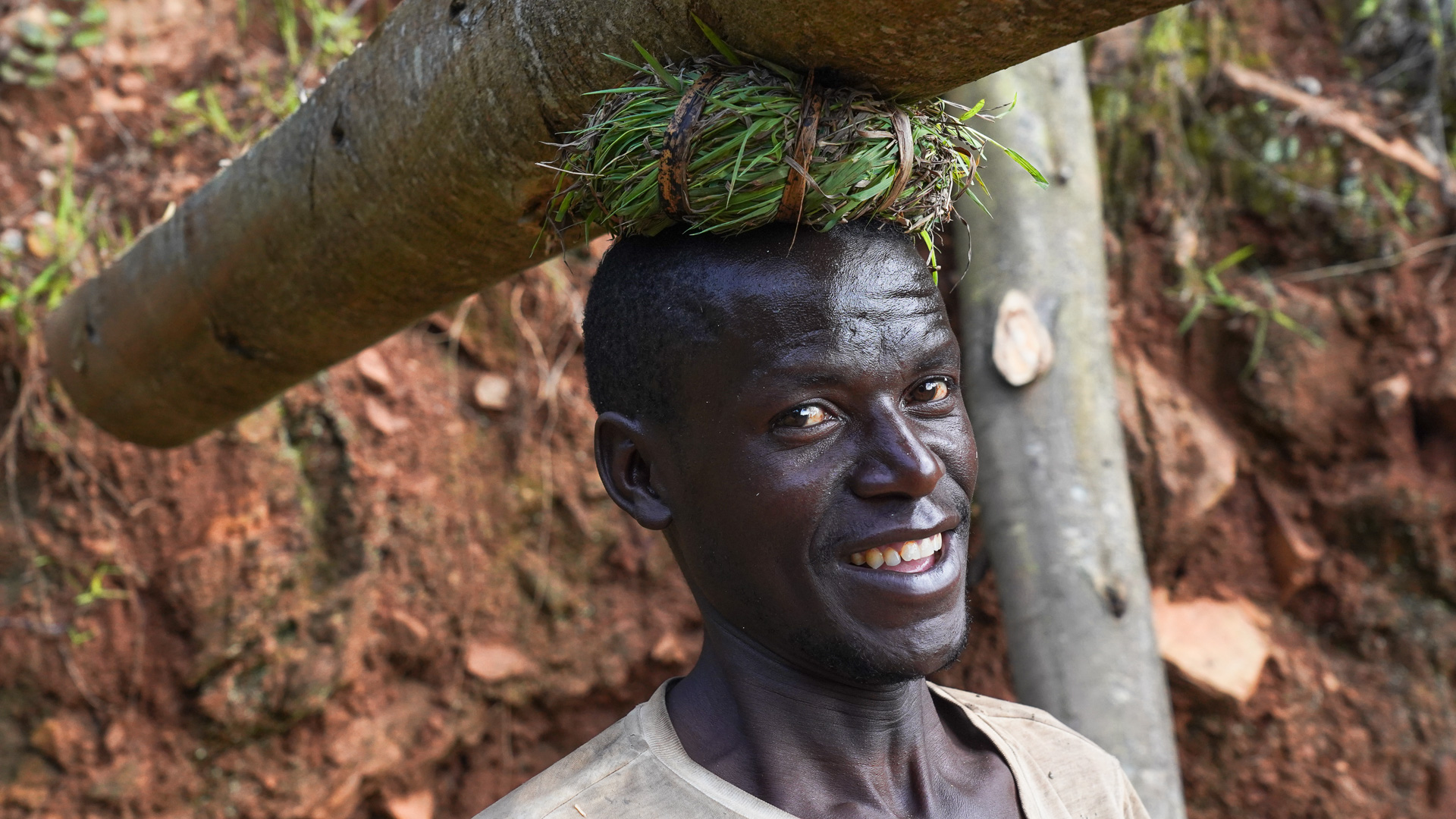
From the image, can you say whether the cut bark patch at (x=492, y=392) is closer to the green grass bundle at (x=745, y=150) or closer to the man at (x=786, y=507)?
the man at (x=786, y=507)

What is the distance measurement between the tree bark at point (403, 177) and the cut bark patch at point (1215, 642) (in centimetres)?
272

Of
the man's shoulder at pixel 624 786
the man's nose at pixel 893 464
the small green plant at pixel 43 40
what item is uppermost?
the small green plant at pixel 43 40

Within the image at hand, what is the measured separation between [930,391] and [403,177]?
2.88ft

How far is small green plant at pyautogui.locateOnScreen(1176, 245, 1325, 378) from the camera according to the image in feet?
12.7

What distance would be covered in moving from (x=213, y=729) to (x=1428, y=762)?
3724 mm

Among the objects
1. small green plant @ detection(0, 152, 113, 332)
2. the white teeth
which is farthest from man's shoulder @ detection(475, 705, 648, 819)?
small green plant @ detection(0, 152, 113, 332)

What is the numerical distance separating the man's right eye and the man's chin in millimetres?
287

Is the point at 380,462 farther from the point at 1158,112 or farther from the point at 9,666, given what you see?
the point at 1158,112

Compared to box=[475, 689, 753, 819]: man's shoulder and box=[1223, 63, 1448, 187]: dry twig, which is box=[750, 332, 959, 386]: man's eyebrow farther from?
box=[1223, 63, 1448, 187]: dry twig

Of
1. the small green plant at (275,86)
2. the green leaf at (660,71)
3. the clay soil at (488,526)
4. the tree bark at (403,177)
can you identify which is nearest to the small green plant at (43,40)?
the clay soil at (488,526)

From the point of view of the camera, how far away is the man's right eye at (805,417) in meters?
1.59

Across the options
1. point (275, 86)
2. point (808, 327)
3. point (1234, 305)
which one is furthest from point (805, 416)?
point (275, 86)

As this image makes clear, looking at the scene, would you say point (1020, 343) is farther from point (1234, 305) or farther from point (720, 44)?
point (720, 44)

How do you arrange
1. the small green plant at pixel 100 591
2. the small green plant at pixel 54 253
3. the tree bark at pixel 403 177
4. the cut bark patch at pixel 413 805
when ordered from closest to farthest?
the tree bark at pixel 403 177
the small green plant at pixel 100 591
the small green plant at pixel 54 253
the cut bark patch at pixel 413 805
